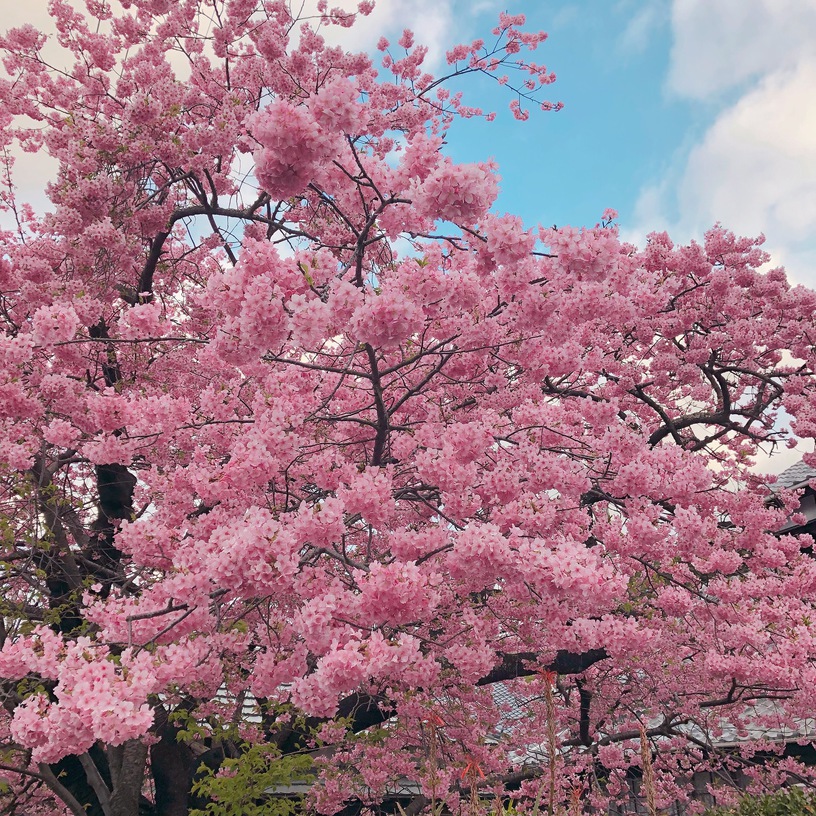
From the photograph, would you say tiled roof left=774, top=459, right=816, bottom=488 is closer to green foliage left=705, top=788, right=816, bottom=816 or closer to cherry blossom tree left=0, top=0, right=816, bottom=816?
cherry blossom tree left=0, top=0, right=816, bottom=816

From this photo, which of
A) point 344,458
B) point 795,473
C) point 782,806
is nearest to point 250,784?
point 344,458

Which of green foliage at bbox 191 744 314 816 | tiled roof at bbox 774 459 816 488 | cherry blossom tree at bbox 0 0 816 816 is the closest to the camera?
cherry blossom tree at bbox 0 0 816 816

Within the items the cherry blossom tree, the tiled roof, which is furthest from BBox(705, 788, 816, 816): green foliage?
the tiled roof

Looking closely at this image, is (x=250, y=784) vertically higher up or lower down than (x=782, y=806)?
higher up

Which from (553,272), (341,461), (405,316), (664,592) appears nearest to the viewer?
(405,316)

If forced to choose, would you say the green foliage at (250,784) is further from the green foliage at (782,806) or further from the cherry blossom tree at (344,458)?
the green foliage at (782,806)

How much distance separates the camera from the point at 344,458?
21.4ft

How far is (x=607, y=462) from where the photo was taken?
625 centimetres

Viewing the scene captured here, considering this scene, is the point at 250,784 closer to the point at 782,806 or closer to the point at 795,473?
the point at 782,806

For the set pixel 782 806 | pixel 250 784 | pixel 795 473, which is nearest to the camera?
pixel 782 806

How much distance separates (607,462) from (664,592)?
200 centimetres

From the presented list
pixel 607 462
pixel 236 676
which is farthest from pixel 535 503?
pixel 236 676

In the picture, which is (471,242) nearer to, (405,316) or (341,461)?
(405,316)

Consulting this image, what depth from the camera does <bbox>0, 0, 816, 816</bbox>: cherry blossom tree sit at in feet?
14.1
